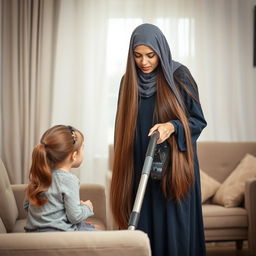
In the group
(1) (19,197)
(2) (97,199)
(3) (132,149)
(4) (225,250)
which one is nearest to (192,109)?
(3) (132,149)

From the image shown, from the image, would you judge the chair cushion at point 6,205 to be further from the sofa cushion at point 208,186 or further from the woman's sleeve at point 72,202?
the sofa cushion at point 208,186

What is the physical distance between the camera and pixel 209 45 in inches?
206

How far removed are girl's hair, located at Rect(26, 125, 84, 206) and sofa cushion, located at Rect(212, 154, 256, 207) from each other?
7.30ft

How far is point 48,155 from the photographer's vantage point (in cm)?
227

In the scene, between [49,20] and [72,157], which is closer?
[72,157]

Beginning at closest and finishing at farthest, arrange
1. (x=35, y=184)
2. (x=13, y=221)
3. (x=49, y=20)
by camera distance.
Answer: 1. (x=35, y=184)
2. (x=13, y=221)
3. (x=49, y=20)

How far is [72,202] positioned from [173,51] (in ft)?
10.5

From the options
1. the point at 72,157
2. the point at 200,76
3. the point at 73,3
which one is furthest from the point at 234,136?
the point at 72,157

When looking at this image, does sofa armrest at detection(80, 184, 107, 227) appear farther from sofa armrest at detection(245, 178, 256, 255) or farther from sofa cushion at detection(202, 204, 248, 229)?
sofa armrest at detection(245, 178, 256, 255)

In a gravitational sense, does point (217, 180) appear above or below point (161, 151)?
below

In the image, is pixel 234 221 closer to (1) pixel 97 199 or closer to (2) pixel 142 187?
(1) pixel 97 199

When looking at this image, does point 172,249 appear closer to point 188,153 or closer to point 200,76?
point 188,153

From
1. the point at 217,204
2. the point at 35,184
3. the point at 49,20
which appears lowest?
the point at 217,204

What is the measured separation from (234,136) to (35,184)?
3.32 m
